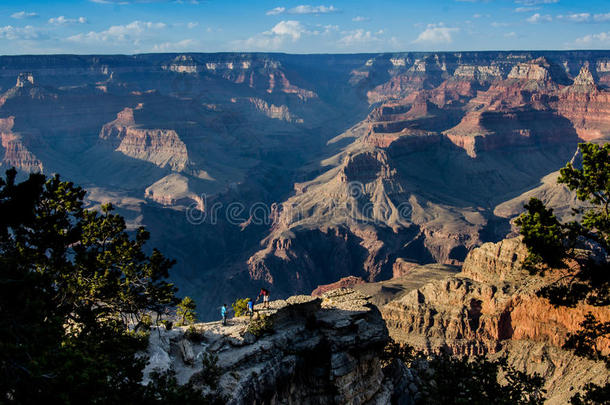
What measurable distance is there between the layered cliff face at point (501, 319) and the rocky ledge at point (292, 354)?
2190cm

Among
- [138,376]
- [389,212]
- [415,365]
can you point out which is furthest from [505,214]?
[138,376]

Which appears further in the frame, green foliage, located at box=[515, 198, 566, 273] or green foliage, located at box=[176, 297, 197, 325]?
green foliage, located at box=[176, 297, 197, 325]

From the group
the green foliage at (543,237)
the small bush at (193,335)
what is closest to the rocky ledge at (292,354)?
the small bush at (193,335)

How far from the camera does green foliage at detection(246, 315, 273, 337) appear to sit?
34.2m

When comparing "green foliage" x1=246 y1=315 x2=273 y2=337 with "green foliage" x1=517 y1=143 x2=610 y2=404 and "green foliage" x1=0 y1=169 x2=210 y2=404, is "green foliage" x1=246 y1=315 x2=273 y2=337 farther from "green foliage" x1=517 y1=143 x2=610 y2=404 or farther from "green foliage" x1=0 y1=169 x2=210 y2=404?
"green foliage" x1=517 y1=143 x2=610 y2=404

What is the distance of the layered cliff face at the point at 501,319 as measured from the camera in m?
51.5

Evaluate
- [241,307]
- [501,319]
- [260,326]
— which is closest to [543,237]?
[260,326]

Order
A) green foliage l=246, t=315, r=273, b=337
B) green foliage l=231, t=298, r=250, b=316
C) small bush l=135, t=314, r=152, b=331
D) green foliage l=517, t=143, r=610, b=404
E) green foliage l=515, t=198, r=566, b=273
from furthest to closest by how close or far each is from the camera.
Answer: green foliage l=231, t=298, r=250, b=316, green foliage l=246, t=315, r=273, b=337, small bush l=135, t=314, r=152, b=331, green foliage l=515, t=198, r=566, b=273, green foliage l=517, t=143, r=610, b=404

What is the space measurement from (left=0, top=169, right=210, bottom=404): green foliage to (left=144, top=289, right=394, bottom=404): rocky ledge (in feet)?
9.61

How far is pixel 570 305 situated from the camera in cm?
2702

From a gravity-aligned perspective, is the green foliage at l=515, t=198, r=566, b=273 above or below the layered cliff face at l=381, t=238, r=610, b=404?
above

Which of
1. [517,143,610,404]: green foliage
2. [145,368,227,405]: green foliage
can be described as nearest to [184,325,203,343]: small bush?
[145,368,227,405]: green foliage

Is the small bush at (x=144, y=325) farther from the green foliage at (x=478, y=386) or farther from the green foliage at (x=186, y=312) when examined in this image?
the green foliage at (x=478, y=386)

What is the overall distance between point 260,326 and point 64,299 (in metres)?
12.5
